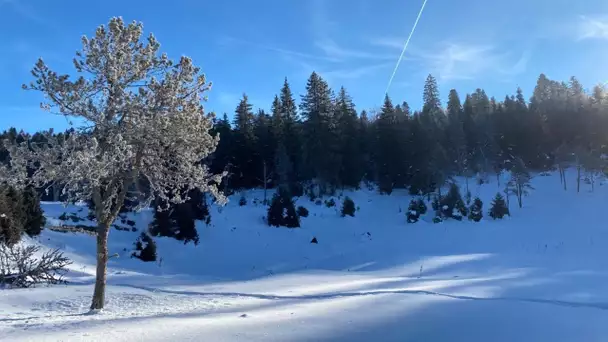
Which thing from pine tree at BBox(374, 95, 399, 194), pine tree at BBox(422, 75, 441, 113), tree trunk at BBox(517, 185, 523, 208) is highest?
pine tree at BBox(422, 75, 441, 113)

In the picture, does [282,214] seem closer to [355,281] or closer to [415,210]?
[415,210]

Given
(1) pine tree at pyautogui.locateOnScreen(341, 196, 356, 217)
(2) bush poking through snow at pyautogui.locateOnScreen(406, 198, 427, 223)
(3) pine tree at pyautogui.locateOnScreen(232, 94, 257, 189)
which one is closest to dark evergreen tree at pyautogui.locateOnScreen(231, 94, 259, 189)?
(3) pine tree at pyautogui.locateOnScreen(232, 94, 257, 189)

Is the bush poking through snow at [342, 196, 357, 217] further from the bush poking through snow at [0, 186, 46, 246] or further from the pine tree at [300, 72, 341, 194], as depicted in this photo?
the bush poking through snow at [0, 186, 46, 246]

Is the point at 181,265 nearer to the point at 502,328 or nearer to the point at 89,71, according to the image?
the point at 89,71

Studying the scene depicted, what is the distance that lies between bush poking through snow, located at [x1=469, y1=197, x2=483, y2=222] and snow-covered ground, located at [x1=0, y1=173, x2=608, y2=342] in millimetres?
666

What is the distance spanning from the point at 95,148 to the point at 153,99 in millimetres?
1994

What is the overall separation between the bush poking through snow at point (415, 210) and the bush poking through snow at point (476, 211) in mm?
3798

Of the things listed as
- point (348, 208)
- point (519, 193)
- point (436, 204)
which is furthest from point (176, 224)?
point (519, 193)

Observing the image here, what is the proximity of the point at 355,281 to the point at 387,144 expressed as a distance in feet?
96.1

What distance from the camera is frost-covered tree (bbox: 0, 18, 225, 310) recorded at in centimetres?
1005

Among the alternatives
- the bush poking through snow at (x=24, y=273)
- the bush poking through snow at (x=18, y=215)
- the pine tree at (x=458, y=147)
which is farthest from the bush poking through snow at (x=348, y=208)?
the bush poking through snow at (x=24, y=273)

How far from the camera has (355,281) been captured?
1830cm

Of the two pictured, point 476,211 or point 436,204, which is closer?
point 476,211

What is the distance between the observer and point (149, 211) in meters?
33.8
